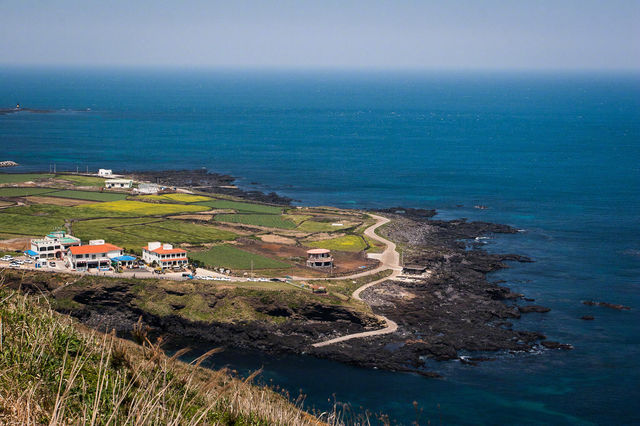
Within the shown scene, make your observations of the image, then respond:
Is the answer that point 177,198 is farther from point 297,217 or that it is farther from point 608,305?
point 608,305

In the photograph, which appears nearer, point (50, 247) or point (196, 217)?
point (50, 247)

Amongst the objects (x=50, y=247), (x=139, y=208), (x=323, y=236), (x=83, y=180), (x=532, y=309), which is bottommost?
(x=532, y=309)

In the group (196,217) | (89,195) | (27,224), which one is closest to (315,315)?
(196,217)

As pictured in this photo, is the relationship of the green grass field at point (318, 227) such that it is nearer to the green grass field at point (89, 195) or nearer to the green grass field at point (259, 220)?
the green grass field at point (259, 220)

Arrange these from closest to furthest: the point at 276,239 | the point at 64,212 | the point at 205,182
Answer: the point at 276,239 → the point at 64,212 → the point at 205,182

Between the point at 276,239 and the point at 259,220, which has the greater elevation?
the point at 259,220

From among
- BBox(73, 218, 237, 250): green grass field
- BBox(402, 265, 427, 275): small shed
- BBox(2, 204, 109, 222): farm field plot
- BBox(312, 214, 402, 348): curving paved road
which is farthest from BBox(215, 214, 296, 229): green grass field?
BBox(402, 265, 427, 275): small shed

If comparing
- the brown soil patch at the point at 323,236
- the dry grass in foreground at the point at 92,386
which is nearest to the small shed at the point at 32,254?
the brown soil patch at the point at 323,236

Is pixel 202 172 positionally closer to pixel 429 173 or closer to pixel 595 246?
pixel 429 173
